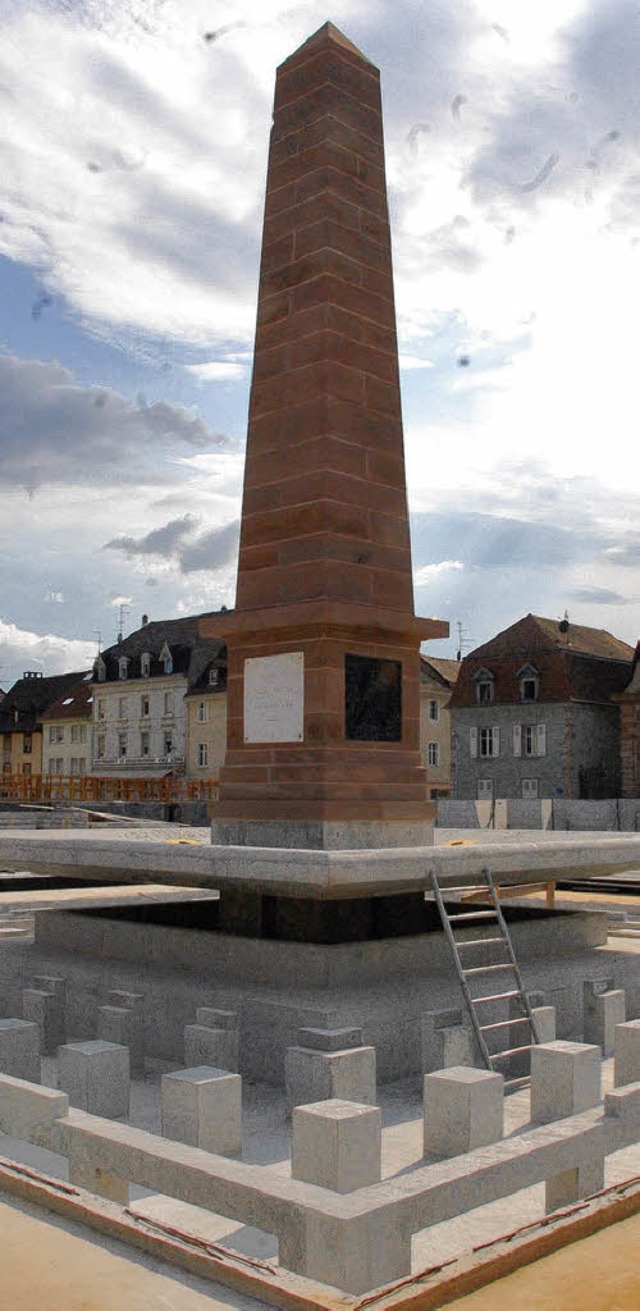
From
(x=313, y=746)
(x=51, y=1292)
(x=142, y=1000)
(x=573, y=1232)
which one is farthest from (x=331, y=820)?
(x=51, y=1292)

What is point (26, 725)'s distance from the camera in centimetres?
7975

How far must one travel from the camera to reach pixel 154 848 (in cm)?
1107

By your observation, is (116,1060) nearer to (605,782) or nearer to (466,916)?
(466,916)

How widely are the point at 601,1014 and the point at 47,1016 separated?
516 cm

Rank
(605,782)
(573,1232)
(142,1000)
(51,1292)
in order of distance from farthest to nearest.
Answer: (605,782) < (142,1000) < (573,1232) < (51,1292)

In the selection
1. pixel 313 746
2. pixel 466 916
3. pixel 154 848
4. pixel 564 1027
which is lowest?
pixel 564 1027

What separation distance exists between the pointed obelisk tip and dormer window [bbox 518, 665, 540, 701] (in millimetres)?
44660

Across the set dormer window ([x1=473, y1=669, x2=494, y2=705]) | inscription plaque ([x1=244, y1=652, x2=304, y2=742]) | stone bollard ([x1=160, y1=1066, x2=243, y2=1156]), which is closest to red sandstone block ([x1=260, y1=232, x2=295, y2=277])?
inscription plaque ([x1=244, y1=652, x2=304, y2=742])

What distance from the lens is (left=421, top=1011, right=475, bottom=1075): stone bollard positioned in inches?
368

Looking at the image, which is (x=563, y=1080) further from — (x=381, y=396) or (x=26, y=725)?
(x=26, y=725)

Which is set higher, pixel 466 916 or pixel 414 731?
pixel 414 731

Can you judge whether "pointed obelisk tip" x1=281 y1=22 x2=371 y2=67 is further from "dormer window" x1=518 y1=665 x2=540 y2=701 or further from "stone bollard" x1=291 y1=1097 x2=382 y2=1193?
"dormer window" x1=518 y1=665 x2=540 y2=701

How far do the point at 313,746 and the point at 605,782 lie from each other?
47.1m

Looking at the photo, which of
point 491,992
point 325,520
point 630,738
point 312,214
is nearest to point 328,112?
point 312,214
